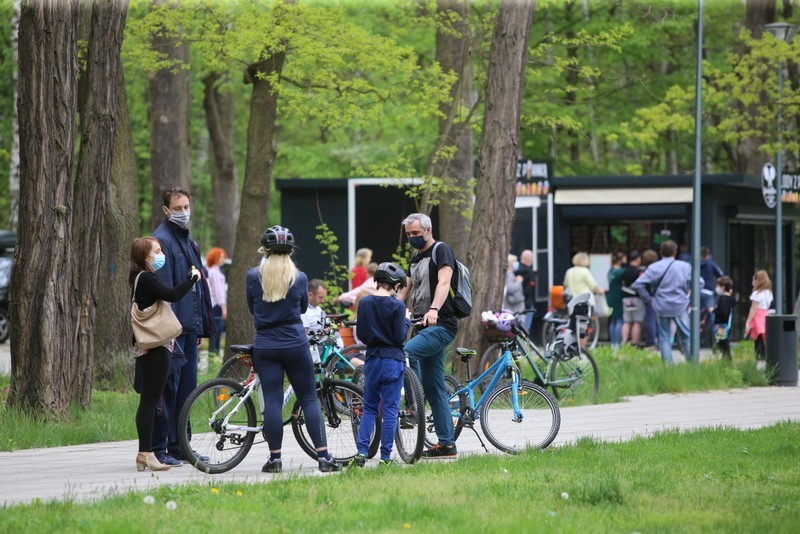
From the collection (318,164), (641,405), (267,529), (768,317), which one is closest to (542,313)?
(768,317)

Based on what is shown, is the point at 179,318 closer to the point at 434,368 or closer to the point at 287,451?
the point at 287,451

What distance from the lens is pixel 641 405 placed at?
15383 mm

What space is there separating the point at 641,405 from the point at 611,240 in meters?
11.9

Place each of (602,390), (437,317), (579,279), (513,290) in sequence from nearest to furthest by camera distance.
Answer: (437,317) < (602,390) < (579,279) < (513,290)

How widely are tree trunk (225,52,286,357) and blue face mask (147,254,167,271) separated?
743 centimetres

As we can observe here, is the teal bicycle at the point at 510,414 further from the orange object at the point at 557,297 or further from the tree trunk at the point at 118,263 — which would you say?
the orange object at the point at 557,297

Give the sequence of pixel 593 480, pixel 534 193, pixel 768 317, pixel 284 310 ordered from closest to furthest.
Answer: pixel 593 480, pixel 284 310, pixel 768 317, pixel 534 193

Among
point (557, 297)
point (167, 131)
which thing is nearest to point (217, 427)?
point (167, 131)

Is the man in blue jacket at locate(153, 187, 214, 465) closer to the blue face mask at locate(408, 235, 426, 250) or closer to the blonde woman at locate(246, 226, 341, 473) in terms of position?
the blonde woman at locate(246, 226, 341, 473)

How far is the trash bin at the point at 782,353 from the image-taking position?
18.3 metres

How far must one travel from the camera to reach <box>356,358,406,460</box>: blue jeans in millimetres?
9836

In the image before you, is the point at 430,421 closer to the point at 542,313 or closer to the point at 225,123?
the point at 542,313

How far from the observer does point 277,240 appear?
9.41 m

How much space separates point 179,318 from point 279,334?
102cm
